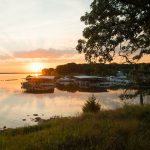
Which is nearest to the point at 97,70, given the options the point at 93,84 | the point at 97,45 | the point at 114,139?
the point at 97,45

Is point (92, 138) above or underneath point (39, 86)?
above

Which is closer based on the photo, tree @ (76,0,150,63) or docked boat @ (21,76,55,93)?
tree @ (76,0,150,63)

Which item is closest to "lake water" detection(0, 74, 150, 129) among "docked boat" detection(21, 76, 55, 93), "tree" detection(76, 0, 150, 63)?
"tree" detection(76, 0, 150, 63)

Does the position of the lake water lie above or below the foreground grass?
below

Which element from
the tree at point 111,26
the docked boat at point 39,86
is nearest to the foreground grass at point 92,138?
the tree at point 111,26

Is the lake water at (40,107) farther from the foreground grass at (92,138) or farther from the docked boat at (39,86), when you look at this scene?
the docked boat at (39,86)

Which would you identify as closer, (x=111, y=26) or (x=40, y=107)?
(x=111, y=26)

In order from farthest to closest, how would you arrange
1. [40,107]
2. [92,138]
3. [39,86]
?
[39,86], [40,107], [92,138]

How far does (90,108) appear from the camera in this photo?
31.2 m

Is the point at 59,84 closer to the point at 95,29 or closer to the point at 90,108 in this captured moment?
the point at 90,108

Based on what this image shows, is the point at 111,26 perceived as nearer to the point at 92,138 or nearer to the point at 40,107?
the point at 92,138

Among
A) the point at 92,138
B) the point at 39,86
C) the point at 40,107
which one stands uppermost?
the point at 92,138

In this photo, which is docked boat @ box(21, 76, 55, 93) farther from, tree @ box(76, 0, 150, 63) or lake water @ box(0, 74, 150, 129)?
tree @ box(76, 0, 150, 63)

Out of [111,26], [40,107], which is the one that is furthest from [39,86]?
[111,26]
